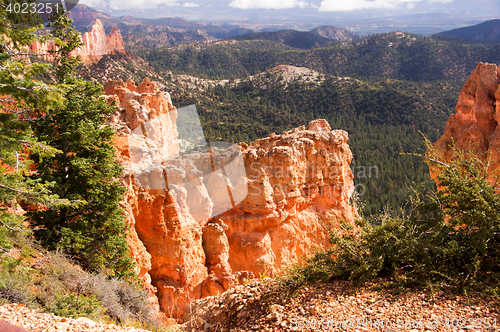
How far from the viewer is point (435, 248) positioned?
584cm

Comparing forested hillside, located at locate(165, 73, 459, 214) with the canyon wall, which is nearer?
forested hillside, located at locate(165, 73, 459, 214)

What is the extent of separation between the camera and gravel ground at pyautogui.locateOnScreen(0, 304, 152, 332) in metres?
4.77

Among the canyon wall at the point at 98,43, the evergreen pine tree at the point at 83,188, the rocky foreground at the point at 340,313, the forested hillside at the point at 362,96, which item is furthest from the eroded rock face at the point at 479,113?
the canyon wall at the point at 98,43

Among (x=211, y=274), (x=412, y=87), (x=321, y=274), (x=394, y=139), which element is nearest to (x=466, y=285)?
(x=321, y=274)

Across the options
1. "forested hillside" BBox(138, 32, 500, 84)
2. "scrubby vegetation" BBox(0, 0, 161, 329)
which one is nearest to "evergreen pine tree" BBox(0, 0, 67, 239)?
"scrubby vegetation" BBox(0, 0, 161, 329)

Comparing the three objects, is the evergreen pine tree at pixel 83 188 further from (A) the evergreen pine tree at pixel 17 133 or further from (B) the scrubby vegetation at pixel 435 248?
(B) the scrubby vegetation at pixel 435 248

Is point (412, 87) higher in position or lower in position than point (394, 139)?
higher

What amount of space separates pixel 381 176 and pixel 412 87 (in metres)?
50.5

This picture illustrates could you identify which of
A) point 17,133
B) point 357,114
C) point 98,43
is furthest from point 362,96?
point 17,133

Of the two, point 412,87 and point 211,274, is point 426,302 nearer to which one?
point 211,274

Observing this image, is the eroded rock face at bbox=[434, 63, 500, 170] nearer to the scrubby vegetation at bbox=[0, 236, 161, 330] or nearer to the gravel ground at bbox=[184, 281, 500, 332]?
the gravel ground at bbox=[184, 281, 500, 332]

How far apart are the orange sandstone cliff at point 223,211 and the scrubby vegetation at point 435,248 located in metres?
0.92

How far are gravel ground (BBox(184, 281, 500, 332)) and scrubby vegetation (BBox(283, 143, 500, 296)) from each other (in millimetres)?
245

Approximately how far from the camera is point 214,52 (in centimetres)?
17125
